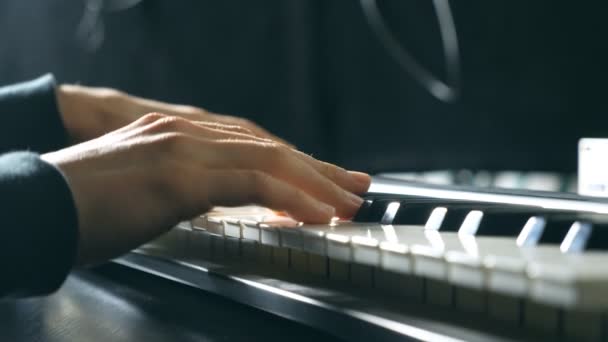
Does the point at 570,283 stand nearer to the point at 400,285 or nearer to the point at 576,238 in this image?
the point at 576,238

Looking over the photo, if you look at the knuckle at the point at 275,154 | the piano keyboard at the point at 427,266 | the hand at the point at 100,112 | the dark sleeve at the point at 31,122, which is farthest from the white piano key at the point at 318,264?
the dark sleeve at the point at 31,122

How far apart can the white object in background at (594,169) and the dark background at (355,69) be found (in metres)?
0.11

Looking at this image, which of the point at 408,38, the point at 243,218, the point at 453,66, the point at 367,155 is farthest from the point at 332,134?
the point at 243,218

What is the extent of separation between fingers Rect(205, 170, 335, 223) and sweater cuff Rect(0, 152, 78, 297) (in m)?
0.14

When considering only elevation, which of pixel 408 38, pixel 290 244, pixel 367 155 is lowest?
pixel 367 155

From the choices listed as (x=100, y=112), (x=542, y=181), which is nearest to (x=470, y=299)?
(x=542, y=181)

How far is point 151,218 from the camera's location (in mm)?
691

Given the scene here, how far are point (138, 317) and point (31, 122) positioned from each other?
60 cm

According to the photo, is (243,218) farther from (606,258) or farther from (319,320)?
(606,258)

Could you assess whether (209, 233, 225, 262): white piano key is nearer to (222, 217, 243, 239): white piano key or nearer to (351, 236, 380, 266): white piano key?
(222, 217, 243, 239): white piano key

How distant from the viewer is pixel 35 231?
0.60 m

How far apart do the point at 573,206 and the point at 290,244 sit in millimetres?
234

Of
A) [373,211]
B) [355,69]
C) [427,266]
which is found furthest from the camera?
[355,69]

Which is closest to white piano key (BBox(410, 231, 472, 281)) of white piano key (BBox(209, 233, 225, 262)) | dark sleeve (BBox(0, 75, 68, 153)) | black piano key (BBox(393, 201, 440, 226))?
black piano key (BBox(393, 201, 440, 226))
